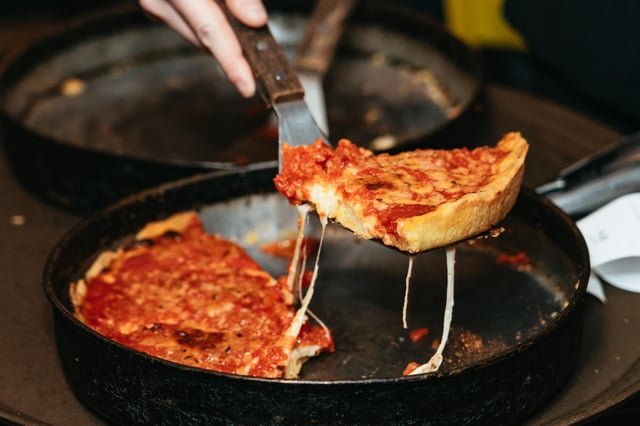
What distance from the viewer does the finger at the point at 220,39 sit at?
2.37 metres

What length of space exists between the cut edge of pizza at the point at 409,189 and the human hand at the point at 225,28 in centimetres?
27

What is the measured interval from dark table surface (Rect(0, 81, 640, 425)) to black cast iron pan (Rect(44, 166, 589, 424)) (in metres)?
0.08

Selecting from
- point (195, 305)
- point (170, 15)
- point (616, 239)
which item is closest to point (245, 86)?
point (170, 15)

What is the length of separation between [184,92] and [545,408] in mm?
2226

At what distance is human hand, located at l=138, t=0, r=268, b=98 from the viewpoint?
2.37 meters

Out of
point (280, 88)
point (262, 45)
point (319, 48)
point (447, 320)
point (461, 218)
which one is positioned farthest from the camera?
point (319, 48)

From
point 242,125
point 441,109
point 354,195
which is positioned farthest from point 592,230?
point 242,125

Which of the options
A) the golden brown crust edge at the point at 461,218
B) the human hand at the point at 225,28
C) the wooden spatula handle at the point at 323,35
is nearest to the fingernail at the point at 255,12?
the human hand at the point at 225,28

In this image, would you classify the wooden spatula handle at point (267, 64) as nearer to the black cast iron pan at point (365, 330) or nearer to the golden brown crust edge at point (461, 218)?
the black cast iron pan at point (365, 330)

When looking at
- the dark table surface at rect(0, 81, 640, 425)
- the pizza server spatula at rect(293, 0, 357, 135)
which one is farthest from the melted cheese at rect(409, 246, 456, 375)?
the pizza server spatula at rect(293, 0, 357, 135)

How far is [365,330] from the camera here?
2355mm

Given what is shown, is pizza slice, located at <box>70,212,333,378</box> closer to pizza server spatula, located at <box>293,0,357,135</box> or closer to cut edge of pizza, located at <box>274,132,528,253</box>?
cut edge of pizza, located at <box>274,132,528,253</box>

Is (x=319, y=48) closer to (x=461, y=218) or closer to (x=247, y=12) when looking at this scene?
(x=247, y=12)

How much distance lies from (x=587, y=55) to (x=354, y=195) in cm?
200
